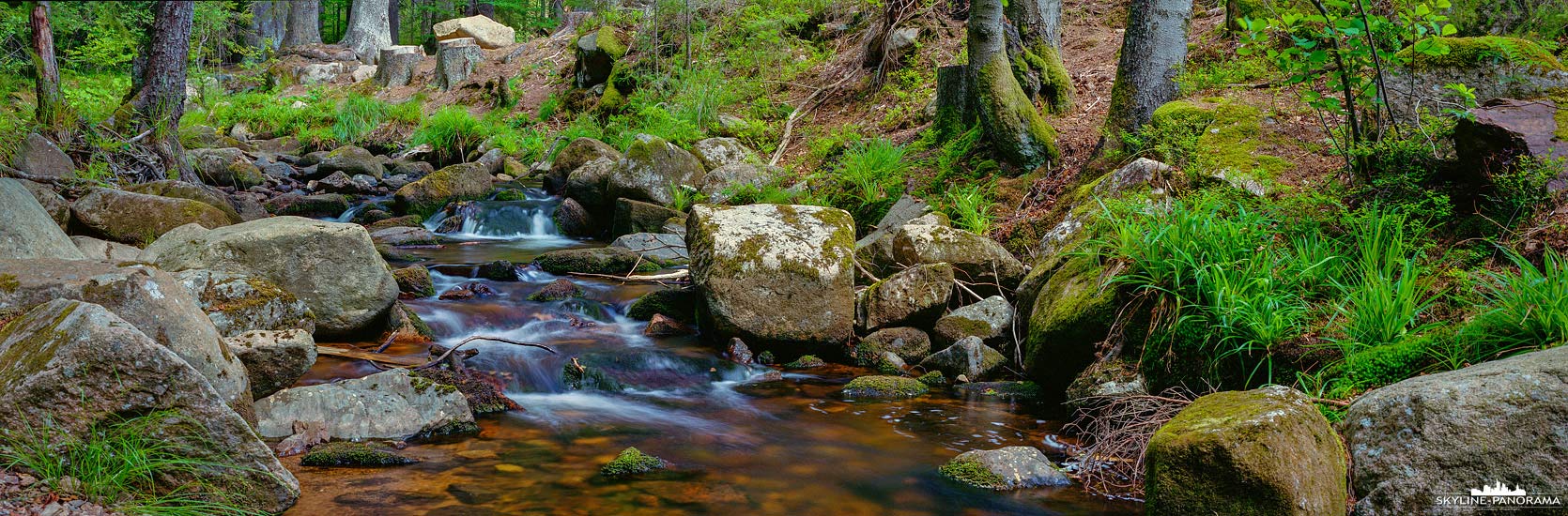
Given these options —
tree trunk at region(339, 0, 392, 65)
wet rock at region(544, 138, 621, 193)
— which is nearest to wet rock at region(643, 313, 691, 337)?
A: wet rock at region(544, 138, 621, 193)

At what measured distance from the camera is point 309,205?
37.7 feet

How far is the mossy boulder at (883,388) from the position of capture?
5.45m

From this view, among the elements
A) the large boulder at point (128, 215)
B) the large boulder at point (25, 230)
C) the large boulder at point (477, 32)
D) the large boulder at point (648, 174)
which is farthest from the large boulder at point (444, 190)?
the large boulder at point (477, 32)

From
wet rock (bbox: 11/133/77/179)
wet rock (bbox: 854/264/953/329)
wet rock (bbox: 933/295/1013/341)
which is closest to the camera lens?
wet rock (bbox: 933/295/1013/341)

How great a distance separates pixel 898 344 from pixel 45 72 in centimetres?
712

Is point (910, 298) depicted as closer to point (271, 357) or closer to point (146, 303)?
point (271, 357)

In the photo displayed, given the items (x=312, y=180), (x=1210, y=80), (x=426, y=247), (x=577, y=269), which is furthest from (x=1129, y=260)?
(x=312, y=180)

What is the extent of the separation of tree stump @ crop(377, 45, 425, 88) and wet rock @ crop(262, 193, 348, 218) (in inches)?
379

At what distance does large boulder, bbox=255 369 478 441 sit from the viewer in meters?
4.18

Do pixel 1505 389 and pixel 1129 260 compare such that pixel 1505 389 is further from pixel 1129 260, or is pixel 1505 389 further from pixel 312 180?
pixel 312 180

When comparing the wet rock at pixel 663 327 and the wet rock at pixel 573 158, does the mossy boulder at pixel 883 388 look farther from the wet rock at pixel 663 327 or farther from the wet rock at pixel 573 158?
the wet rock at pixel 573 158

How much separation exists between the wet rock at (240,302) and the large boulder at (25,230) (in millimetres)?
652

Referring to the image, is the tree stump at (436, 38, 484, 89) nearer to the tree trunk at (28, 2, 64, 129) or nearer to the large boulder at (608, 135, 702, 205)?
the large boulder at (608, 135, 702, 205)

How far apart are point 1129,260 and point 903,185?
4126 millimetres
